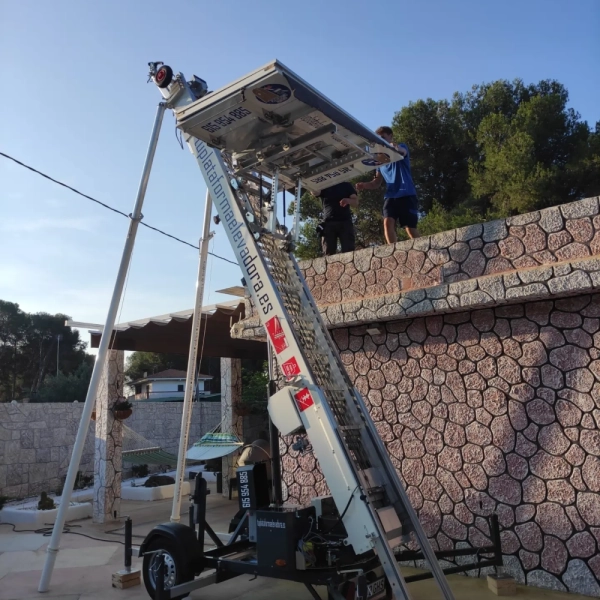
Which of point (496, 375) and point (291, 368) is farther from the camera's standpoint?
point (496, 375)

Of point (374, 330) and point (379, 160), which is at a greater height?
point (379, 160)

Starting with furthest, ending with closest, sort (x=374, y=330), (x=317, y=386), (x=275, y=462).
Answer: (x=374, y=330)
(x=275, y=462)
(x=317, y=386)

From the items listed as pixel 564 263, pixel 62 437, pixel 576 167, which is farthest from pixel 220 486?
pixel 576 167

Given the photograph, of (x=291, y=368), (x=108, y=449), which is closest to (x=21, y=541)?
(x=108, y=449)

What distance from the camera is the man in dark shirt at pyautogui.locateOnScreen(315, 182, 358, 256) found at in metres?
7.65

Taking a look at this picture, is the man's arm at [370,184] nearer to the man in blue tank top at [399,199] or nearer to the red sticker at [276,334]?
the man in blue tank top at [399,199]

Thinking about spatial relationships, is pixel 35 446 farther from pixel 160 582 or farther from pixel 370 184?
pixel 370 184

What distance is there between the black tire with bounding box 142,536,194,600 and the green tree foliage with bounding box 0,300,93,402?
35929mm

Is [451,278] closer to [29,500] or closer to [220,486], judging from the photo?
[220,486]

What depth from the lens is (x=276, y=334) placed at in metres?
4.80

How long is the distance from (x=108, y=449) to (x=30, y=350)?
112 feet

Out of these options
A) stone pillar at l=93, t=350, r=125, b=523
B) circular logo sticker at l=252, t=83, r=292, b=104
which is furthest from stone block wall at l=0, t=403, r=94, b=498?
circular logo sticker at l=252, t=83, r=292, b=104

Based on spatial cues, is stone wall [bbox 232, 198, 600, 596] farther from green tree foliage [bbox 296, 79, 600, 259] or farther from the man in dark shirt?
green tree foliage [bbox 296, 79, 600, 259]

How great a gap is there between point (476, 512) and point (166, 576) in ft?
10.0
